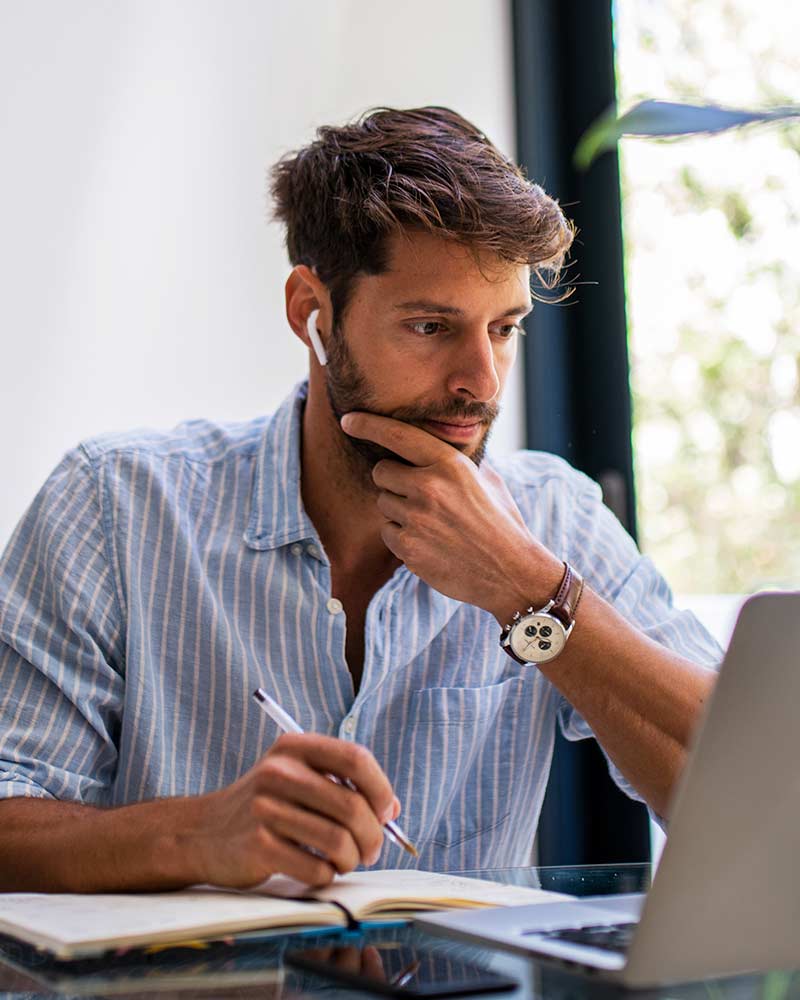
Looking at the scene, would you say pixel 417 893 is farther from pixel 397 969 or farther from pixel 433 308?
pixel 433 308

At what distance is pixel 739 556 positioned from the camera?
230 centimetres

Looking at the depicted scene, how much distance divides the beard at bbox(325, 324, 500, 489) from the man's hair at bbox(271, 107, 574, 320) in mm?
74

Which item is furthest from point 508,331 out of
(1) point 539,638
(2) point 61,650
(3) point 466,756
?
(2) point 61,650

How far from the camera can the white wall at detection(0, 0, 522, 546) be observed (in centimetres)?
182

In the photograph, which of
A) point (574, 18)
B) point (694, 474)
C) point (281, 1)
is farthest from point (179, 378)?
point (574, 18)

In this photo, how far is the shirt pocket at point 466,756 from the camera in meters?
1.48

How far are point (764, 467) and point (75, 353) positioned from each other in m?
1.24

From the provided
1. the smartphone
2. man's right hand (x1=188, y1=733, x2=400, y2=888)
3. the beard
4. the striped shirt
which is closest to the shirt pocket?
the striped shirt

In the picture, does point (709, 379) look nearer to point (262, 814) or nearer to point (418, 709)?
point (418, 709)

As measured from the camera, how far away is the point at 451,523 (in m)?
1.44

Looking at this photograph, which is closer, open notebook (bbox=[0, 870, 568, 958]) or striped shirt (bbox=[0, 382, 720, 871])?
open notebook (bbox=[0, 870, 568, 958])

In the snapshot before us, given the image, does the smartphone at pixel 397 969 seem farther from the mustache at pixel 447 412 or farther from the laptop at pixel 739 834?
the mustache at pixel 447 412

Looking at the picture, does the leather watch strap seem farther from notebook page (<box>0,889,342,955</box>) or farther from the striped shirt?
notebook page (<box>0,889,342,955</box>)

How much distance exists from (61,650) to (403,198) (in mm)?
Result: 667
